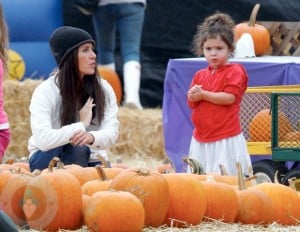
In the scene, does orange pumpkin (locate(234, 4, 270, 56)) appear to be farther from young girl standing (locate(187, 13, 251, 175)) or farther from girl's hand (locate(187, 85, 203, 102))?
girl's hand (locate(187, 85, 203, 102))

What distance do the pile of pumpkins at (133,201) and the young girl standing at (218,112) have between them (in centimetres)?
174

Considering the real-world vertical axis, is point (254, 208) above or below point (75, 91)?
below

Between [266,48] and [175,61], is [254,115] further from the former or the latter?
[266,48]

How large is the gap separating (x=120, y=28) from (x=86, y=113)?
209 inches

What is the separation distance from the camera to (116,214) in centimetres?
488

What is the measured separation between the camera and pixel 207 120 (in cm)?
720

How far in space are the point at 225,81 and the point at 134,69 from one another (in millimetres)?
4589

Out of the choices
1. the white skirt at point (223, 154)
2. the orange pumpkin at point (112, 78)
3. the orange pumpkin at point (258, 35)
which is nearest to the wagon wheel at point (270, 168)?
the white skirt at point (223, 154)

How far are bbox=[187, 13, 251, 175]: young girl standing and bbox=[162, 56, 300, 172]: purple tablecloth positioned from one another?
1384mm

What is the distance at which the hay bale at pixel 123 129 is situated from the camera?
10.8m

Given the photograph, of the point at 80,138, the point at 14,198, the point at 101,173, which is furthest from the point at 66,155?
the point at 14,198

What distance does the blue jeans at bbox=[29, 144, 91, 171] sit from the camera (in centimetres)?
652

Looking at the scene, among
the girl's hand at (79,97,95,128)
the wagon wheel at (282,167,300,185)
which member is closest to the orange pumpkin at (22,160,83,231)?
the girl's hand at (79,97,95,128)

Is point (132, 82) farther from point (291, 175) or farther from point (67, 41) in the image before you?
point (67, 41)
